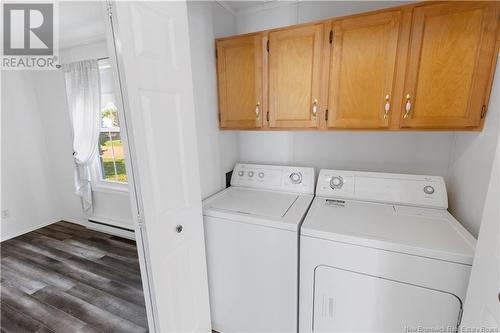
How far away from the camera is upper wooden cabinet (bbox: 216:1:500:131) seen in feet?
3.77

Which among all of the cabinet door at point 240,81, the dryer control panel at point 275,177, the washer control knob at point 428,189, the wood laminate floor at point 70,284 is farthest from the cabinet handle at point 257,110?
the wood laminate floor at point 70,284

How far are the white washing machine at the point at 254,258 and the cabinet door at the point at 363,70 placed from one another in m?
0.56

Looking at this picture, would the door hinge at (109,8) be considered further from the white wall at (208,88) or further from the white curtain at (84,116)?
the white curtain at (84,116)

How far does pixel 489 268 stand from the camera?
2.53 ft

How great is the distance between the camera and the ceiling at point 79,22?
1.77m

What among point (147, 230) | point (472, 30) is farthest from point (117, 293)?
point (472, 30)

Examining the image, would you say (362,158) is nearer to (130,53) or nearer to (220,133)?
(220,133)

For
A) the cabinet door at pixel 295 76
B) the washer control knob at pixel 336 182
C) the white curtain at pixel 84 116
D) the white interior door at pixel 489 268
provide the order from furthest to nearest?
1. the white curtain at pixel 84 116
2. the washer control knob at pixel 336 182
3. the cabinet door at pixel 295 76
4. the white interior door at pixel 489 268

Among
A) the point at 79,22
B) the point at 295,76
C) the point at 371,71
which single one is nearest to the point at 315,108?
the point at 295,76

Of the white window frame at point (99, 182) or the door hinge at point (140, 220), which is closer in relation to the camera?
the door hinge at point (140, 220)

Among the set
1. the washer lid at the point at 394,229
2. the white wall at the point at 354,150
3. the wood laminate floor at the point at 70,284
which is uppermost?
the white wall at the point at 354,150

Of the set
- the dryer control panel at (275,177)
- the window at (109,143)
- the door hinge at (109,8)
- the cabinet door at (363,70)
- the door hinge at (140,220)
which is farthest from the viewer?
the window at (109,143)

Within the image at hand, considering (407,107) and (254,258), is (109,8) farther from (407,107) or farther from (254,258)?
(407,107)

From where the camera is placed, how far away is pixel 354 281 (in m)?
1.19
